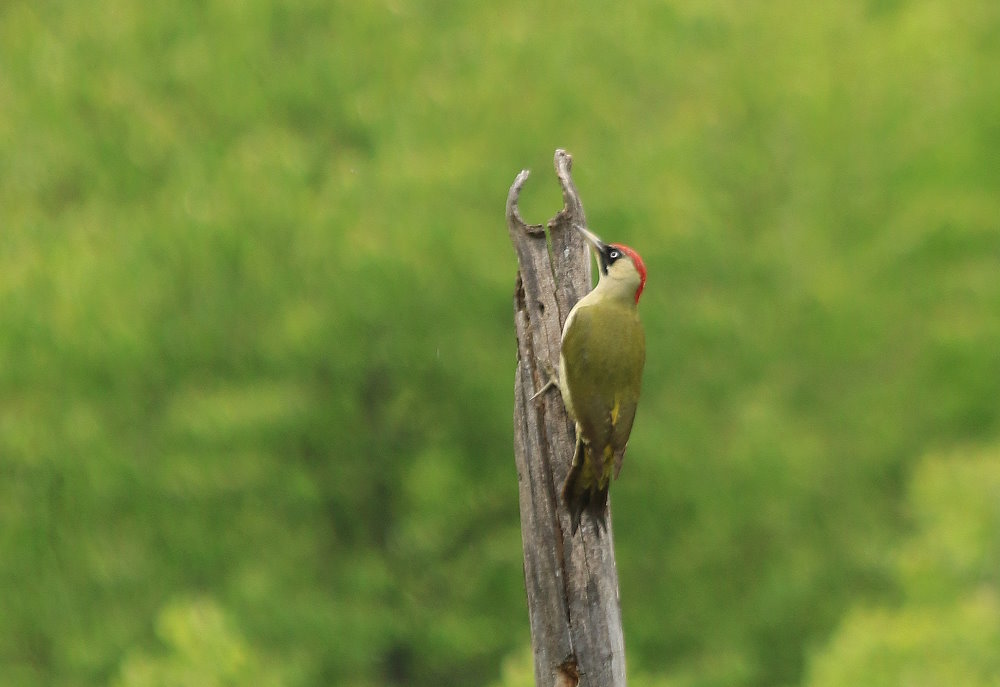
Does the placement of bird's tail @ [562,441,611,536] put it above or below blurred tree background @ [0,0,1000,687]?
below

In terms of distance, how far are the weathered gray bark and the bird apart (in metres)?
0.07

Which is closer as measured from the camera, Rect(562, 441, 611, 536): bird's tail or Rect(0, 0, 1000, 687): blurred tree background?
Rect(562, 441, 611, 536): bird's tail

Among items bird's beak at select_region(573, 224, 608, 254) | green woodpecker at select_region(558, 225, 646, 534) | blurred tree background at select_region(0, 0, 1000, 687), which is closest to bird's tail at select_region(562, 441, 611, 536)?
green woodpecker at select_region(558, 225, 646, 534)

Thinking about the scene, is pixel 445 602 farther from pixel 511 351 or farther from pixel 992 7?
pixel 992 7

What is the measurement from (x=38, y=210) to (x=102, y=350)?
2.14 metres

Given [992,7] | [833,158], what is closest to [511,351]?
[833,158]

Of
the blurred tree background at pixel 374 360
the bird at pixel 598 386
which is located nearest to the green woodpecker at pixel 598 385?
the bird at pixel 598 386

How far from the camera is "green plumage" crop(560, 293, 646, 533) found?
5410 millimetres

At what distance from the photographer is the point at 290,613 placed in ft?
Answer: 45.3

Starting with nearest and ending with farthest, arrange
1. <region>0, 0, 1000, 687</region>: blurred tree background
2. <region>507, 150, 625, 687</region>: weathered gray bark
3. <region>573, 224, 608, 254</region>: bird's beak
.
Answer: <region>507, 150, 625, 687</region>: weathered gray bark, <region>573, 224, 608, 254</region>: bird's beak, <region>0, 0, 1000, 687</region>: blurred tree background

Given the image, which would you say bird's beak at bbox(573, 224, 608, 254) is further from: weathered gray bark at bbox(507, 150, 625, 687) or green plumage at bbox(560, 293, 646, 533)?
green plumage at bbox(560, 293, 646, 533)

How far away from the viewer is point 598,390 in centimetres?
564

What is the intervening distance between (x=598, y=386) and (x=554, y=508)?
56 centimetres

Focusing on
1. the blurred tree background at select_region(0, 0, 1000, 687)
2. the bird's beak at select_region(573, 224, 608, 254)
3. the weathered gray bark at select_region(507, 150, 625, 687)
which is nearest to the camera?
the weathered gray bark at select_region(507, 150, 625, 687)
